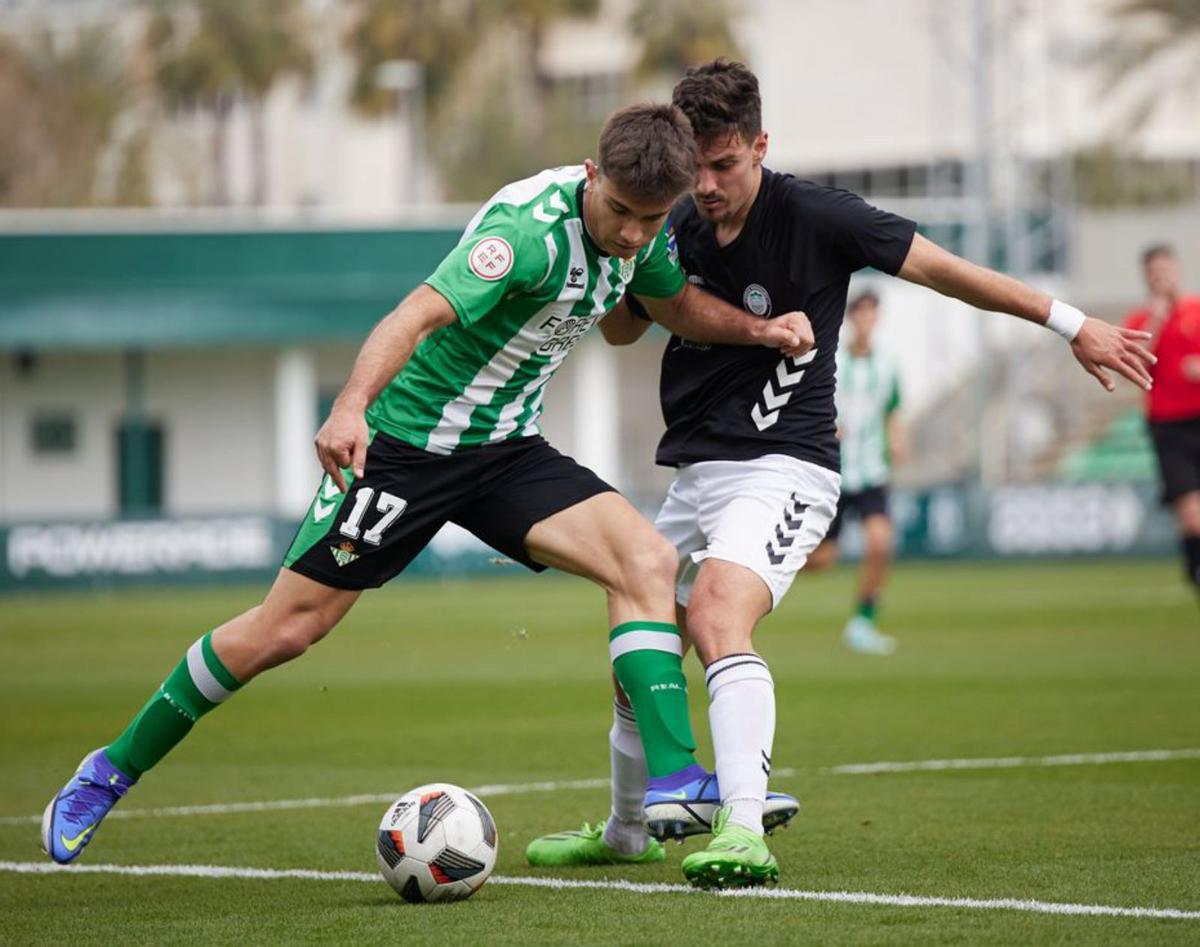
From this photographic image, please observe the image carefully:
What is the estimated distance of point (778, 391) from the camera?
22.7ft

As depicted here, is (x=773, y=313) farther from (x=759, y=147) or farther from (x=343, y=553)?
(x=343, y=553)

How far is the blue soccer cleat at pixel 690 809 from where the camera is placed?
6176 mm

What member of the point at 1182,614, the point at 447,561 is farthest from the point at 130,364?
the point at 1182,614

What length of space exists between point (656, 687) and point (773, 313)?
127cm

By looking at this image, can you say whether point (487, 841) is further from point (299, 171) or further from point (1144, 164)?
point (299, 171)

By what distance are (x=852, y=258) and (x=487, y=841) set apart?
6.87 ft

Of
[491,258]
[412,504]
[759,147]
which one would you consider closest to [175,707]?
[412,504]

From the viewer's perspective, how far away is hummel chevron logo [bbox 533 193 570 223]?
637 cm

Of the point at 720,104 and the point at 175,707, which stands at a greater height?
the point at 720,104

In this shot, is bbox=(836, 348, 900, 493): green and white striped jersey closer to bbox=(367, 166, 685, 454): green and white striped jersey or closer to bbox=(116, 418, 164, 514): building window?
bbox=(367, 166, 685, 454): green and white striped jersey

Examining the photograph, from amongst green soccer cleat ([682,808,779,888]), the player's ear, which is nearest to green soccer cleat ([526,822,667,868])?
green soccer cleat ([682,808,779,888])

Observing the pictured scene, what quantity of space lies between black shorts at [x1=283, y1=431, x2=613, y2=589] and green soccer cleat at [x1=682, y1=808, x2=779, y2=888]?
44.6 inches

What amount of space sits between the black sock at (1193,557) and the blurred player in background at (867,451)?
203cm

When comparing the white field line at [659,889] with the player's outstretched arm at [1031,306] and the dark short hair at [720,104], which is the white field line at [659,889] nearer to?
the player's outstretched arm at [1031,306]
